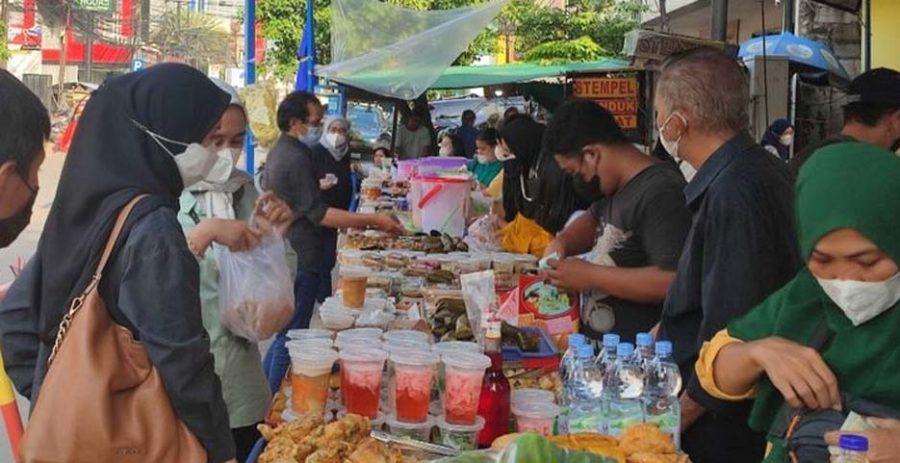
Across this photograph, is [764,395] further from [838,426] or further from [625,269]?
[625,269]

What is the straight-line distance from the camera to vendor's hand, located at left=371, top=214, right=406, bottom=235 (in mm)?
6711

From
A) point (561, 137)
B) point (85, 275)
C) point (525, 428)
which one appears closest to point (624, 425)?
point (525, 428)

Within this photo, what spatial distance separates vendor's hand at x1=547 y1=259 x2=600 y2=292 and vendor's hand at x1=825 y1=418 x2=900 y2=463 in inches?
71.2

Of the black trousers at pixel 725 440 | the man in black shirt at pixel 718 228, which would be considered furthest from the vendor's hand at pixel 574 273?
the black trousers at pixel 725 440

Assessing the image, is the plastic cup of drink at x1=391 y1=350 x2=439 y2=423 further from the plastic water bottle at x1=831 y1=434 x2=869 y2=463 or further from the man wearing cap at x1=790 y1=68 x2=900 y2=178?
the man wearing cap at x1=790 y1=68 x2=900 y2=178

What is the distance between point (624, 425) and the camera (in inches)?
95.3

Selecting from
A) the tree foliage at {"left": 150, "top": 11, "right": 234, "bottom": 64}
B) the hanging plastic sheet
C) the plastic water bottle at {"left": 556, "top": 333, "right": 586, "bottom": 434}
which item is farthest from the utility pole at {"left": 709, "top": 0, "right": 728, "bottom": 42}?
the tree foliage at {"left": 150, "top": 11, "right": 234, "bottom": 64}

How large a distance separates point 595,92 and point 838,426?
9.30 meters

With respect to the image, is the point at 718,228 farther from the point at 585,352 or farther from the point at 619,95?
the point at 619,95

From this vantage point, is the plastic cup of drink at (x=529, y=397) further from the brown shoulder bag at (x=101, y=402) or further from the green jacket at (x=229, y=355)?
the green jacket at (x=229, y=355)

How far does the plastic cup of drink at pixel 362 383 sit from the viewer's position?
9.06 feet

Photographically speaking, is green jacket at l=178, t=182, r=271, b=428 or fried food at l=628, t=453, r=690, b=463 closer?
fried food at l=628, t=453, r=690, b=463

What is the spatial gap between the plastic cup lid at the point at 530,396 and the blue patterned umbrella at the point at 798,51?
347 inches

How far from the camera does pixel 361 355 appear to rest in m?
2.80
